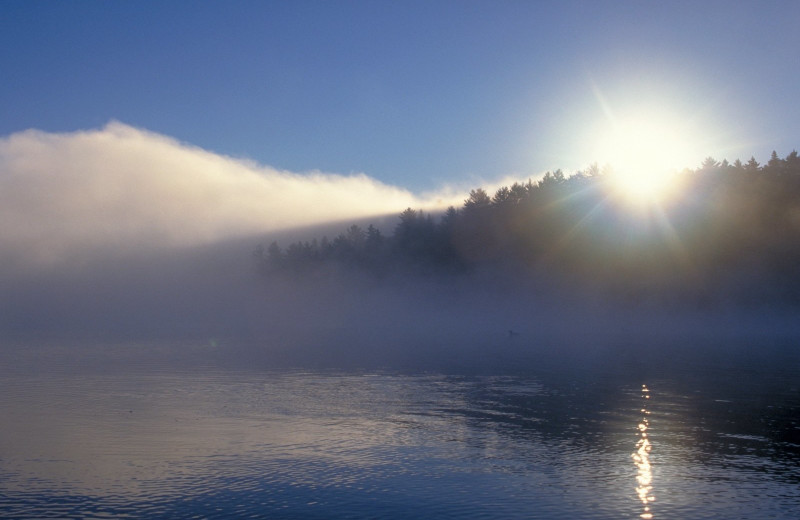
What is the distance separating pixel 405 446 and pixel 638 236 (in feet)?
296

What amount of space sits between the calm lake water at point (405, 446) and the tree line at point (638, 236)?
59.4 meters

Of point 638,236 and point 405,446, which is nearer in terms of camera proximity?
point 405,446

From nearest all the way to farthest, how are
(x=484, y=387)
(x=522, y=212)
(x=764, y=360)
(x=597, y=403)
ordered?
(x=597, y=403)
(x=484, y=387)
(x=764, y=360)
(x=522, y=212)

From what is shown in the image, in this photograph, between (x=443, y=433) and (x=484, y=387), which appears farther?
(x=484, y=387)

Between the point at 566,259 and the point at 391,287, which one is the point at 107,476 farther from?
the point at 391,287

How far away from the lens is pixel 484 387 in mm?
35625

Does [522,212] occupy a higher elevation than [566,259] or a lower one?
higher

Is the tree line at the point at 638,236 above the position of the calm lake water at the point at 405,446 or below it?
above

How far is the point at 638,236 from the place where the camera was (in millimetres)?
105250

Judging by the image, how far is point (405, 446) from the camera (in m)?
22.0

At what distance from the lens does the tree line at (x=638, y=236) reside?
94.8m

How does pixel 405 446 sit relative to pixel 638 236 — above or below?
below

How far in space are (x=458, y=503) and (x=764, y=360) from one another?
1489 inches

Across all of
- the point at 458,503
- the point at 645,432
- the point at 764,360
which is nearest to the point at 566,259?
the point at 764,360
